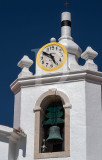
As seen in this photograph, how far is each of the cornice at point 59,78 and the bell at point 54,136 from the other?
5.37 ft

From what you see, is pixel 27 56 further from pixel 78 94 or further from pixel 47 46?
pixel 78 94

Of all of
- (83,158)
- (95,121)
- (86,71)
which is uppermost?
(86,71)

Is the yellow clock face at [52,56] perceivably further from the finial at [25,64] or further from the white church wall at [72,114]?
the white church wall at [72,114]

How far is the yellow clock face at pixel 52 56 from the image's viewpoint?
834 inches

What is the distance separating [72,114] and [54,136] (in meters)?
0.94

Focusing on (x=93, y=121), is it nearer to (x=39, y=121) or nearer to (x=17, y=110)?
(x=39, y=121)

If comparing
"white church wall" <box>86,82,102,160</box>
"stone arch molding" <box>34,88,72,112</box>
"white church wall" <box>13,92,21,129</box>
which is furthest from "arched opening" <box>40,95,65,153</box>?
"white church wall" <box>86,82,102,160</box>

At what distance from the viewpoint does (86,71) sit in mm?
→ 20453

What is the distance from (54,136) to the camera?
66.3 feet

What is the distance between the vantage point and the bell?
20.2 m

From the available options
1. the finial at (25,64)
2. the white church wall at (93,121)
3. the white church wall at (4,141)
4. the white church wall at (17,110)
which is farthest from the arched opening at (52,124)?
the finial at (25,64)

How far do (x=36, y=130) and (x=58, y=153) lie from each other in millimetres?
1174

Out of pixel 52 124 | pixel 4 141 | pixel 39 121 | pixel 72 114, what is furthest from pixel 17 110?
pixel 72 114

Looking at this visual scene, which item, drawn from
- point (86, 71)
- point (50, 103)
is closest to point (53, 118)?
point (50, 103)
